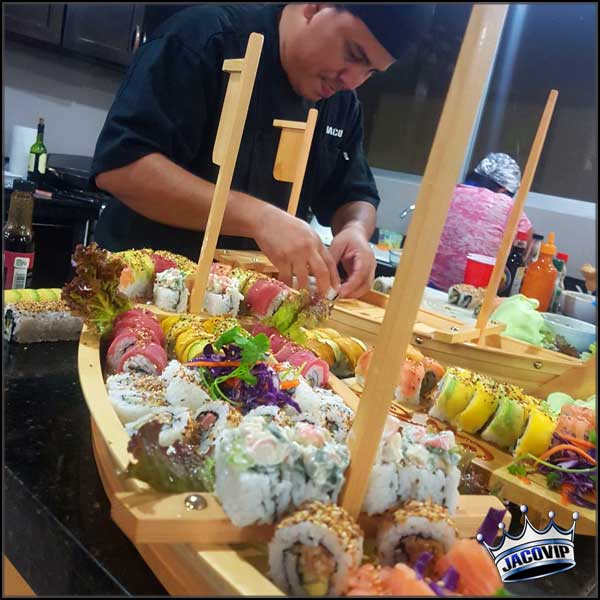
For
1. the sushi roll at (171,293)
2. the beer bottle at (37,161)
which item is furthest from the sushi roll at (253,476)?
the beer bottle at (37,161)

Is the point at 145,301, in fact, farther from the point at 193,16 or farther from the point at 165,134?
the point at 193,16

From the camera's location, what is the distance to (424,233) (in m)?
0.51

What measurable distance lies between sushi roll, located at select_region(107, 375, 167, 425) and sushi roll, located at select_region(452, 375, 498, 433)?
501 millimetres

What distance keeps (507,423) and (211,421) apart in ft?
1.69

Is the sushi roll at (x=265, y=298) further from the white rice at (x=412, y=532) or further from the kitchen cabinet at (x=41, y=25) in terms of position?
the kitchen cabinet at (x=41, y=25)

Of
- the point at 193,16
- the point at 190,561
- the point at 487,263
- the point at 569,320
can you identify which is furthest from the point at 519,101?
the point at 190,561

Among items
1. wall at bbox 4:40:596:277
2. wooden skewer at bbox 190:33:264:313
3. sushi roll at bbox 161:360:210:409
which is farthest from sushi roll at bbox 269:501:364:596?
wall at bbox 4:40:596:277

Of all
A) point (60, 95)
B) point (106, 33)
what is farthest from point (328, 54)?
point (60, 95)

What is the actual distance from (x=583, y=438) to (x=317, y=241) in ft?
2.12

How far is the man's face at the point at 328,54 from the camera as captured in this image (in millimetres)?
1267

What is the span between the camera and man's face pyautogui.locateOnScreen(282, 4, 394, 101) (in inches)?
49.9

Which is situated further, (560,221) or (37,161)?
(560,221)

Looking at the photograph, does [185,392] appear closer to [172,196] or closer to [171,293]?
[171,293]

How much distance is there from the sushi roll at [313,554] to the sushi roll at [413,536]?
57 mm
